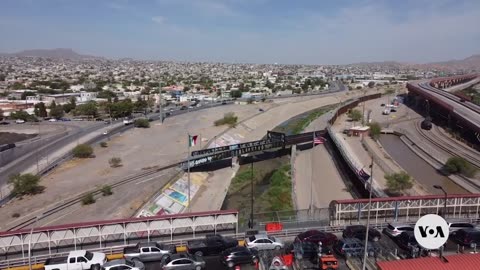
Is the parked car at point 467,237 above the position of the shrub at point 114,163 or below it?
above

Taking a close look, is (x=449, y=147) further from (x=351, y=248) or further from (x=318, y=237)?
(x=351, y=248)

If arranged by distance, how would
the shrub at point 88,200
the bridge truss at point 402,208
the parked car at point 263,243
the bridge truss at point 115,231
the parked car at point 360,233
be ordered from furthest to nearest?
1. the shrub at point 88,200
2. the bridge truss at point 402,208
3. the parked car at point 360,233
4. the parked car at point 263,243
5. the bridge truss at point 115,231

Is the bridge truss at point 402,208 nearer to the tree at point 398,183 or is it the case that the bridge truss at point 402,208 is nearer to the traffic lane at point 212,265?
the traffic lane at point 212,265

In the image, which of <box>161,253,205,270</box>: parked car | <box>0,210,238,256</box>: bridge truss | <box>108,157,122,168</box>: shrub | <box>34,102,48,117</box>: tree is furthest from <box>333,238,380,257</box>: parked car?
<box>34,102,48,117</box>: tree

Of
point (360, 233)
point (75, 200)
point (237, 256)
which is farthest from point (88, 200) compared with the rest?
point (360, 233)

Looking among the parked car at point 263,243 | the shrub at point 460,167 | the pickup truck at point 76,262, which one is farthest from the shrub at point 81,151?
the shrub at point 460,167

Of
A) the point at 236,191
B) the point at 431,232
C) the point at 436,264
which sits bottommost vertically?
the point at 236,191

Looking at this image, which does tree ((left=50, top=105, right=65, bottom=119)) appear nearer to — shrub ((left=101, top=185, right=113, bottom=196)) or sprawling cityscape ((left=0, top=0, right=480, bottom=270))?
sprawling cityscape ((left=0, top=0, right=480, bottom=270))

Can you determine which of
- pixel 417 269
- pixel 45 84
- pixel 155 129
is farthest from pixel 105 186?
pixel 45 84
